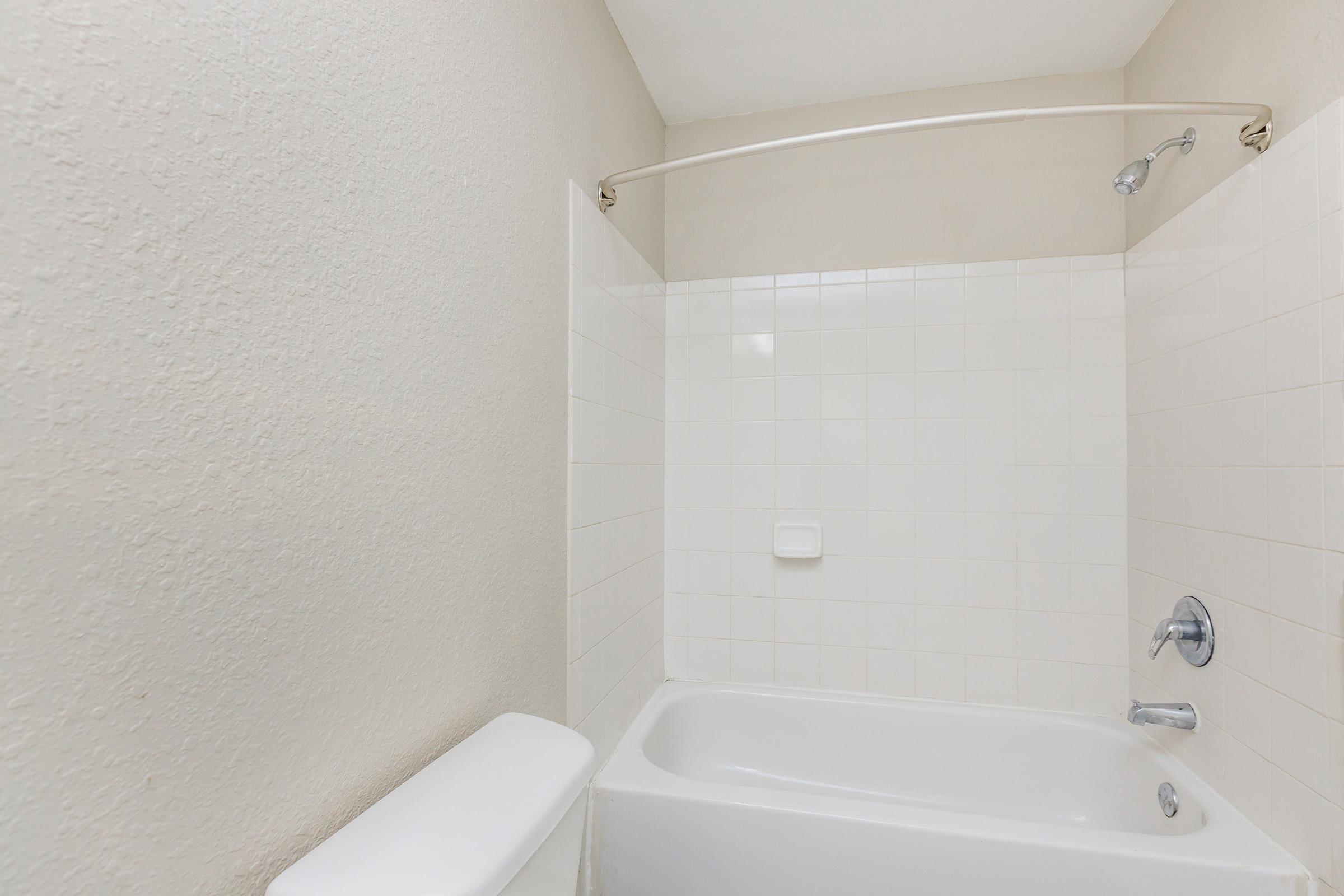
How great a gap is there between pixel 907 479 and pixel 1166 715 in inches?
34.2

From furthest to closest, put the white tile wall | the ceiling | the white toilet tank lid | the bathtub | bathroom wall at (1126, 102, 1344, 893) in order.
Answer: the ceiling → the white tile wall → the bathtub → bathroom wall at (1126, 102, 1344, 893) → the white toilet tank lid

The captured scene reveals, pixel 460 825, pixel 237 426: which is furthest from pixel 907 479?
pixel 237 426

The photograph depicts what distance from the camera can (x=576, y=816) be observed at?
906 millimetres

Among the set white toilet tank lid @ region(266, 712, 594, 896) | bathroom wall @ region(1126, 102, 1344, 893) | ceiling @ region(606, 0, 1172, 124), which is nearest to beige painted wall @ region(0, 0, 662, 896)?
white toilet tank lid @ region(266, 712, 594, 896)

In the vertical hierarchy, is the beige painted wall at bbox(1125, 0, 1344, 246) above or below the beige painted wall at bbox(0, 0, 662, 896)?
above

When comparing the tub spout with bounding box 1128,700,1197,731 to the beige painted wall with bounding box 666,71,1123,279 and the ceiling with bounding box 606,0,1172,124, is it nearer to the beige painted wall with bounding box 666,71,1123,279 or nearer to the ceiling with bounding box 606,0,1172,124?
the beige painted wall with bounding box 666,71,1123,279

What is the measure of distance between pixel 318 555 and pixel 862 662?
69.9 inches

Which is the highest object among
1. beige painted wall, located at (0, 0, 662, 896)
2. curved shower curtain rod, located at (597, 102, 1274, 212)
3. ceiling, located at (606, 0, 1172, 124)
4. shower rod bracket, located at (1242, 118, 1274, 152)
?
ceiling, located at (606, 0, 1172, 124)

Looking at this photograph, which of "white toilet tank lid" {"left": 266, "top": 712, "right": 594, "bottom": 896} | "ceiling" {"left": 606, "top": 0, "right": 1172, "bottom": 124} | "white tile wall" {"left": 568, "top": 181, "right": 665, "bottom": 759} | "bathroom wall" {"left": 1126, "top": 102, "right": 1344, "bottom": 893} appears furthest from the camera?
"ceiling" {"left": 606, "top": 0, "right": 1172, "bottom": 124}

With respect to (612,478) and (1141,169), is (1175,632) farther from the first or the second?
(612,478)

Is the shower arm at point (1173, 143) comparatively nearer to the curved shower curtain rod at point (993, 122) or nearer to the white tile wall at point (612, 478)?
the curved shower curtain rod at point (993, 122)

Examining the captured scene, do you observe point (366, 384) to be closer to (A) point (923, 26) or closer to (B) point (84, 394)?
(B) point (84, 394)

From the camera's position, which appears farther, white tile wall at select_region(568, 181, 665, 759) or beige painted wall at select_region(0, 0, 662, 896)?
white tile wall at select_region(568, 181, 665, 759)

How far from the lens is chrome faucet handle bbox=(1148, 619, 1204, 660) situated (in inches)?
58.3
